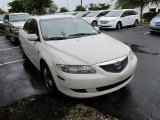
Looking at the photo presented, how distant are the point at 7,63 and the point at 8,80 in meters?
1.91

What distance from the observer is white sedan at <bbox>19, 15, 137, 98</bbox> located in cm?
397

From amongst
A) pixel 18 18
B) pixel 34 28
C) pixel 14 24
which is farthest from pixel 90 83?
pixel 18 18

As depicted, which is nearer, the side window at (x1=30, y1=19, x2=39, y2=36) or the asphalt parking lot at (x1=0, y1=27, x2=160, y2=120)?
the asphalt parking lot at (x1=0, y1=27, x2=160, y2=120)

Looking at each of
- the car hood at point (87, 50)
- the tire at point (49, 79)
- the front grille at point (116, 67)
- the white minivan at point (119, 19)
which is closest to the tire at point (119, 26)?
the white minivan at point (119, 19)

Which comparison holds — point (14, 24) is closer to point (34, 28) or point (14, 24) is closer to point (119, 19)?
point (34, 28)

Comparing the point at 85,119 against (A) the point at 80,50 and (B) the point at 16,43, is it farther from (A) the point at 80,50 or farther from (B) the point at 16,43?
(B) the point at 16,43

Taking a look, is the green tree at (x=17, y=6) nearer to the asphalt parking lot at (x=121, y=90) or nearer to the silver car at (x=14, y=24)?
the silver car at (x=14, y=24)

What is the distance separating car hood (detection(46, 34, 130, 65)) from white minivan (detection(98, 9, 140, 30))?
1169cm

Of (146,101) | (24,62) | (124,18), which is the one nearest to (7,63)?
(24,62)

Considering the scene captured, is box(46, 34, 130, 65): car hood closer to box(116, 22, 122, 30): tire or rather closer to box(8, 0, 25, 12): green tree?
box(116, 22, 122, 30): tire

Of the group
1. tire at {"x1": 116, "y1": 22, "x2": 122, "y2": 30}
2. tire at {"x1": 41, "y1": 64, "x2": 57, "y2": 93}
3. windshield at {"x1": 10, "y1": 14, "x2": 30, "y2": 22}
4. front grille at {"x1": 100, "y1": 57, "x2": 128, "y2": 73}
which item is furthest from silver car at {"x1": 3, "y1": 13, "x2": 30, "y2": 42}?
front grille at {"x1": 100, "y1": 57, "x2": 128, "y2": 73}

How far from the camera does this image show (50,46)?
4.75 metres

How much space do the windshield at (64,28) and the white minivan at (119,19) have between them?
10948 millimetres

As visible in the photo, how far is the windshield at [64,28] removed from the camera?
5.25 metres
